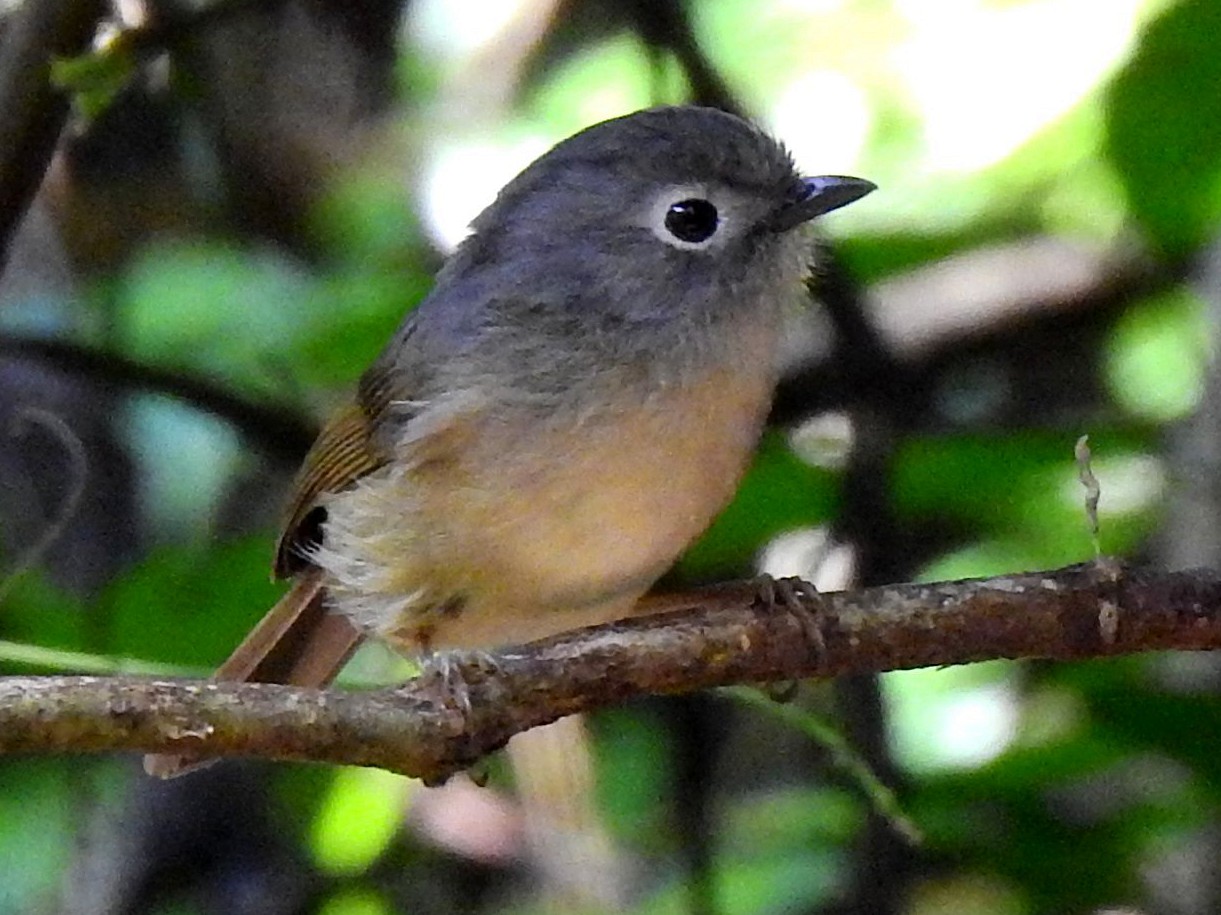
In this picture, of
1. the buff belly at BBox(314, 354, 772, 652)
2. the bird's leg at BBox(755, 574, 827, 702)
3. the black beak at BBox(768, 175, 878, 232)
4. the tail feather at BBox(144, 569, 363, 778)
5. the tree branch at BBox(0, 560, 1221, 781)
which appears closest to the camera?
the tree branch at BBox(0, 560, 1221, 781)

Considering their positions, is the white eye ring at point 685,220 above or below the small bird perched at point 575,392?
above

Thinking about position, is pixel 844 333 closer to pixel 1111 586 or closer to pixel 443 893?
pixel 1111 586

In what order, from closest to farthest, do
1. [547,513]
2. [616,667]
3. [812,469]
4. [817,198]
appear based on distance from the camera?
1. [616,667]
2. [547,513]
3. [817,198]
4. [812,469]

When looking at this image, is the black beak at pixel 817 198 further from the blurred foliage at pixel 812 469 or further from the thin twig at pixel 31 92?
the thin twig at pixel 31 92

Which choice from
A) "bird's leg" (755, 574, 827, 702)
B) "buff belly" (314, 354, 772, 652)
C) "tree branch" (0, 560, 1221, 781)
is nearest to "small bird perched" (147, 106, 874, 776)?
"buff belly" (314, 354, 772, 652)

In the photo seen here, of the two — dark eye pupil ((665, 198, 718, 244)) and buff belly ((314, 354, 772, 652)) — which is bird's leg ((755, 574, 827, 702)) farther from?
dark eye pupil ((665, 198, 718, 244))

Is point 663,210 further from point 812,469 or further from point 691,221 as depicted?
point 812,469

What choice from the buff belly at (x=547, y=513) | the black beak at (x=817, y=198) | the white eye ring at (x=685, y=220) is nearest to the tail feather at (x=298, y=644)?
the buff belly at (x=547, y=513)

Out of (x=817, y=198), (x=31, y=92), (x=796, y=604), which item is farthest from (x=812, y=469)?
(x=31, y=92)
